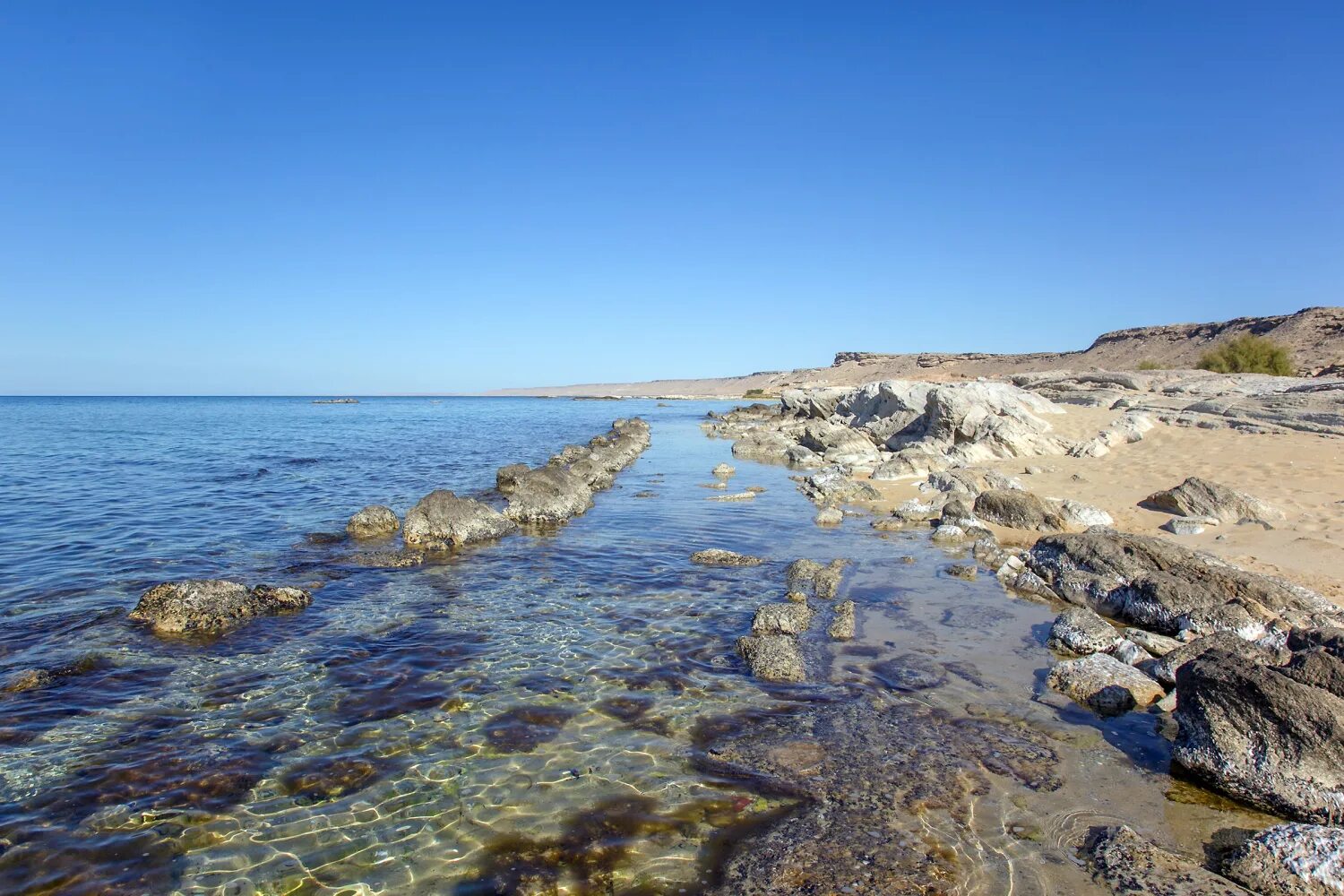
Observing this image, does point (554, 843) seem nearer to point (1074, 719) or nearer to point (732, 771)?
point (732, 771)

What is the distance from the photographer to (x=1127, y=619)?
827 centimetres

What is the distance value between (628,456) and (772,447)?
6.26 meters

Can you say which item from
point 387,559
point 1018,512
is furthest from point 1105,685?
point 387,559

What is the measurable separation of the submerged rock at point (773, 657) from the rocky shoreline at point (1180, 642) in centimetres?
2

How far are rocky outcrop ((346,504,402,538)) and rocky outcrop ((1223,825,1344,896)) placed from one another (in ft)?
41.8

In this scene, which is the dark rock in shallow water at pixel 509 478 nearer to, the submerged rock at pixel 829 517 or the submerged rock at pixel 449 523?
the submerged rock at pixel 449 523

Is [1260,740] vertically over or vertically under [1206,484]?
under

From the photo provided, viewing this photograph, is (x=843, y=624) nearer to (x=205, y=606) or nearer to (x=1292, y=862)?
(x=1292, y=862)

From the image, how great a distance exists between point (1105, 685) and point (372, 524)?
39.7 ft

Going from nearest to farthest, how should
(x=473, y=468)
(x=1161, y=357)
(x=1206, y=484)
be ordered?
(x=1206, y=484) → (x=473, y=468) → (x=1161, y=357)

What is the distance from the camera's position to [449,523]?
12625 millimetres

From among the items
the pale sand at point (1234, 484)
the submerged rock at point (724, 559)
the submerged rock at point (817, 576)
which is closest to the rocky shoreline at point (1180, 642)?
the pale sand at point (1234, 484)

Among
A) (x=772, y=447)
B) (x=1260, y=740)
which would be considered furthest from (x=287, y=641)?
(x=772, y=447)

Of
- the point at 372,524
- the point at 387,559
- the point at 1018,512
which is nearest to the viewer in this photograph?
the point at 387,559
